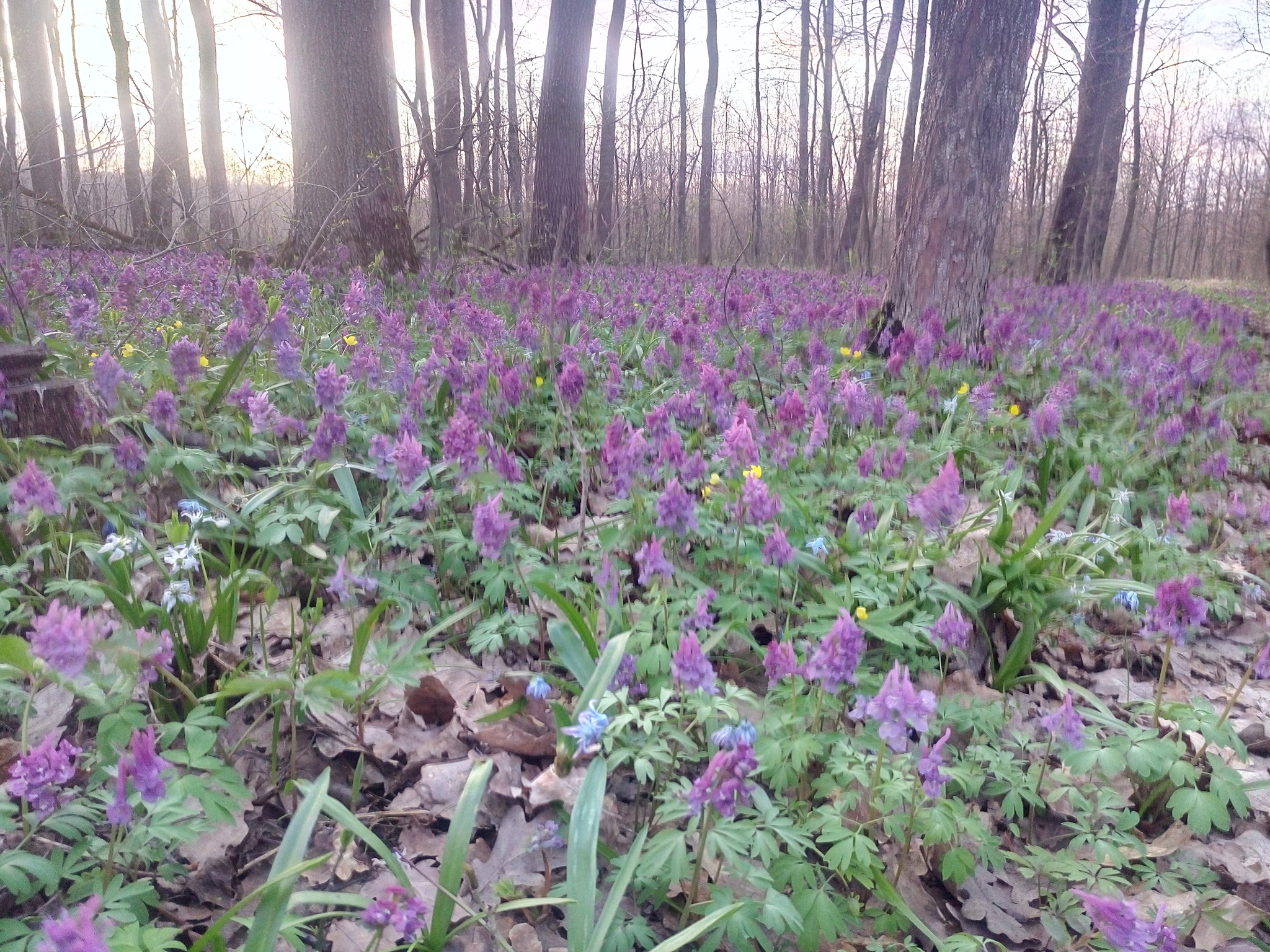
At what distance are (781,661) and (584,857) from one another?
635 mm

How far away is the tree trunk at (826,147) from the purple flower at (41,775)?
66.7 feet

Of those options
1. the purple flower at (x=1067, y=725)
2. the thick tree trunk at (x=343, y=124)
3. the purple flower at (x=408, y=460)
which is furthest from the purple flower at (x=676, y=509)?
the thick tree trunk at (x=343, y=124)

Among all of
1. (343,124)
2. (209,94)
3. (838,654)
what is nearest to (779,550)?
(838,654)

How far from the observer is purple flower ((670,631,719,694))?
5.27 feet

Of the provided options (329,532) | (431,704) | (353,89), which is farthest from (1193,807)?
(353,89)

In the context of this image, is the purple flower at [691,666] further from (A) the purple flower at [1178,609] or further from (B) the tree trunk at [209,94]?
(B) the tree trunk at [209,94]

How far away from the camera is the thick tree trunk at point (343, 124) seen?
7.45 m

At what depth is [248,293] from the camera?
3840mm

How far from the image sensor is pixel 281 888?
134 cm

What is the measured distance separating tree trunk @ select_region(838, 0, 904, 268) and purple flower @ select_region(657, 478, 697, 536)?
14016 millimetres

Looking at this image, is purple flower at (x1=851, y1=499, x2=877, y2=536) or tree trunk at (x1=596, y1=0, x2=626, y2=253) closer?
purple flower at (x1=851, y1=499, x2=877, y2=536)

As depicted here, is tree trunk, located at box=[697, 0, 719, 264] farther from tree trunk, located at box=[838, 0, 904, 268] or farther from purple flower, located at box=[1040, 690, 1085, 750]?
purple flower, located at box=[1040, 690, 1085, 750]

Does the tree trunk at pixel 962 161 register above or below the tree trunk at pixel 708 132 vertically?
below

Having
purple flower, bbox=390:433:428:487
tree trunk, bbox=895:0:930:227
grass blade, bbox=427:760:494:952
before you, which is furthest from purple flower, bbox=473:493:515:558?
tree trunk, bbox=895:0:930:227
